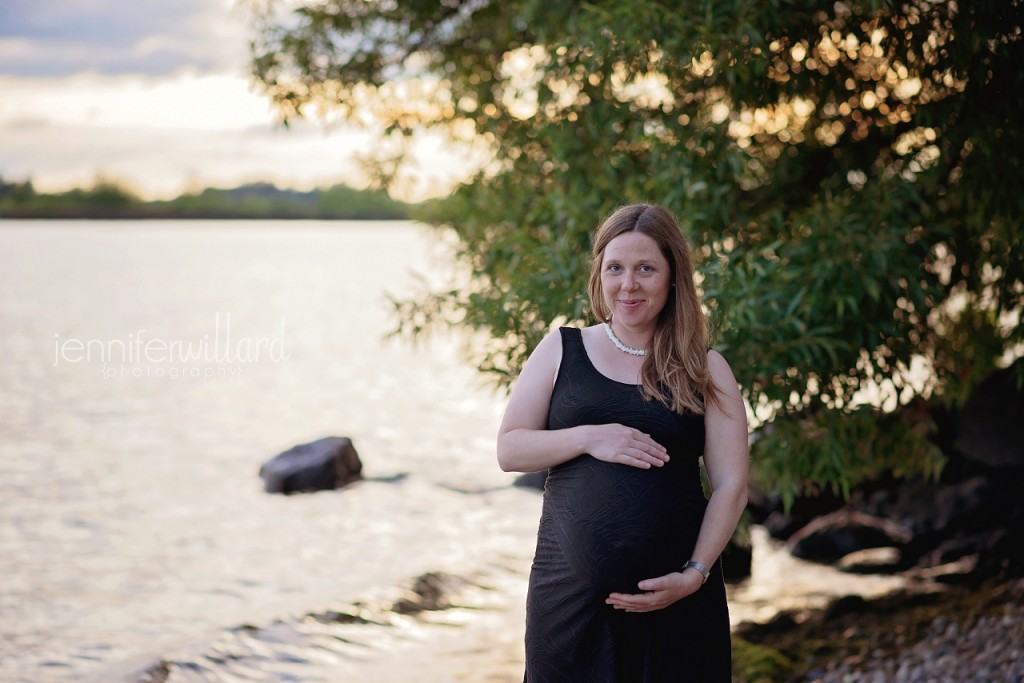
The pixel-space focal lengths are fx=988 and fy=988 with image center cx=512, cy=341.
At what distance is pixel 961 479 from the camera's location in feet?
32.2

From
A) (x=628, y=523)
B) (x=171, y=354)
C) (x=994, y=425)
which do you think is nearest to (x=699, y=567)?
(x=628, y=523)

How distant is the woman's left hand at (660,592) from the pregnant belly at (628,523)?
0.04 meters

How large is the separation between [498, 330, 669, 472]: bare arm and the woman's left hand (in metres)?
0.35

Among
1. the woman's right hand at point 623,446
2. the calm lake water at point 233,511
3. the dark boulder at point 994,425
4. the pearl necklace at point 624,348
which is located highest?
the pearl necklace at point 624,348

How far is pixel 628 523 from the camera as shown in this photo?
3104 millimetres

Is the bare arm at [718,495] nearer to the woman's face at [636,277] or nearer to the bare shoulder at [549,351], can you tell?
the woman's face at [636,277]

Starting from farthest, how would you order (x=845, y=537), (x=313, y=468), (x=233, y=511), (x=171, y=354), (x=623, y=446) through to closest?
(x=171, y=354) < (x=313, y=468) < (x=233, y=511) < (x=845, y=537) < (x=623, y=446)

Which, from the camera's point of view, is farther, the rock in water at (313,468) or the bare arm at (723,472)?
the rock in water at (313,468)

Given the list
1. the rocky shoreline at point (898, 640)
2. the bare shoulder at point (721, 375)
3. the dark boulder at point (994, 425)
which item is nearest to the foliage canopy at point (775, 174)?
the rocky shoreline at point (898, 640)

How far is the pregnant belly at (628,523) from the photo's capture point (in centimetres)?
309

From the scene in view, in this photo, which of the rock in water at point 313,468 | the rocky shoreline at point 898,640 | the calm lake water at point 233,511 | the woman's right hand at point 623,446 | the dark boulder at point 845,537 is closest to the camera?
the woman's right hand at point 623,446

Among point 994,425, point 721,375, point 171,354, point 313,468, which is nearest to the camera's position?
point 721,375

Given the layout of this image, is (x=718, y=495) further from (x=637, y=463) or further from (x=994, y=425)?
(x=994, y=425)

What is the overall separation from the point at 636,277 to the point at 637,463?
578 mm
